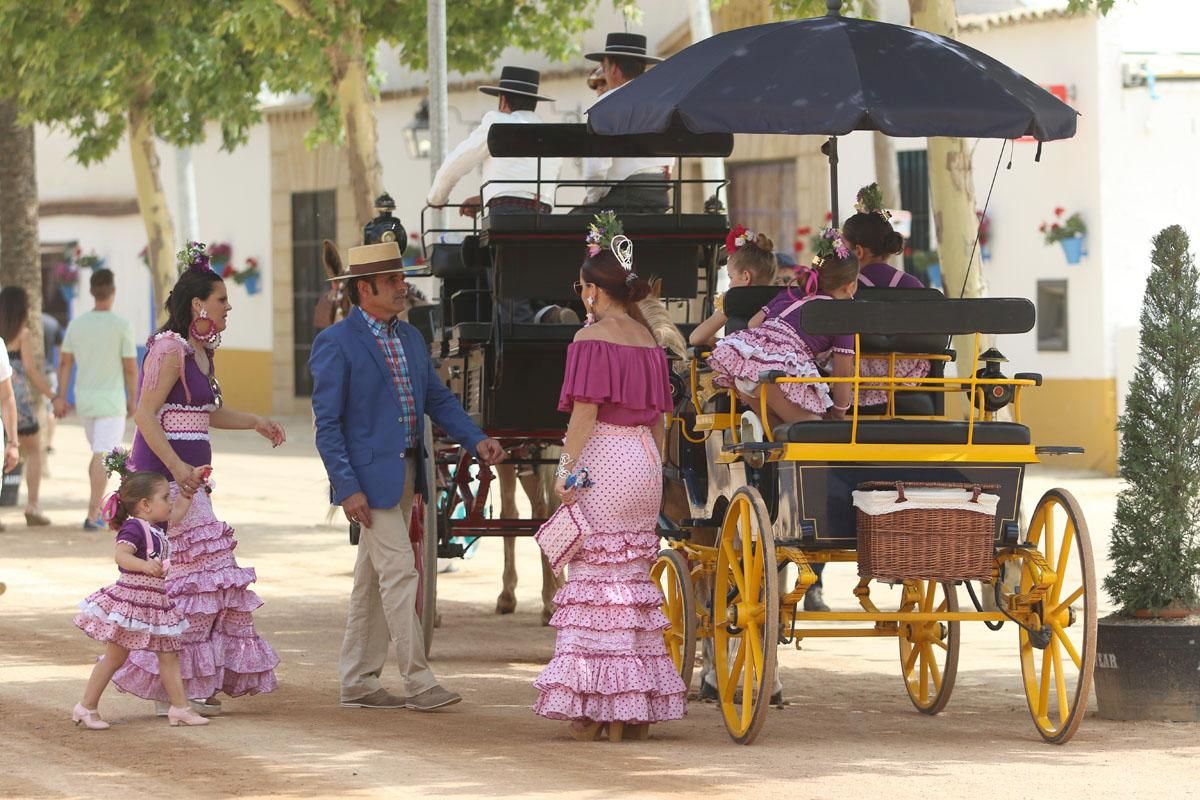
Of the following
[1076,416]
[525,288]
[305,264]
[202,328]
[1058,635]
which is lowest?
[1058,635]

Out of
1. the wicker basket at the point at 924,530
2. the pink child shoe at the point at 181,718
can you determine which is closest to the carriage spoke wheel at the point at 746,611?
the wicker basket at the point at 924,530

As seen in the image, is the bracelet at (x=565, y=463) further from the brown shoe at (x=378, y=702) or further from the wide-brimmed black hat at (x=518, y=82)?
the wide-brimmed black hat at (x=518, y=82)

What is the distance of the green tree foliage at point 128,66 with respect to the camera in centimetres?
1878

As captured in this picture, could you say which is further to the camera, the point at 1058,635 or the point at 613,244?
the point at 613,244

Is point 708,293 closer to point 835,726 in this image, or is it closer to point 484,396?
point 484,396

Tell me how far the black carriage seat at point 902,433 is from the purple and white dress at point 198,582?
99.7 inches

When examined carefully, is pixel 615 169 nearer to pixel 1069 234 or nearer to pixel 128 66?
pixel 128 66

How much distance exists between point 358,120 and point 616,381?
1105 centimetres

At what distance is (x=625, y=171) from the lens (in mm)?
11578

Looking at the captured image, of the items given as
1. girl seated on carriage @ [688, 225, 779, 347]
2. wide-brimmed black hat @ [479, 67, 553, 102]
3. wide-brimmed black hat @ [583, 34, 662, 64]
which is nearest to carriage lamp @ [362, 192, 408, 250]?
wide-brimmed black hat @ [479, 67, 553, 102]

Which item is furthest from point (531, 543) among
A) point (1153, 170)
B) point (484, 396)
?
point (1153, 170)

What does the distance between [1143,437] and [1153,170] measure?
13.3 m

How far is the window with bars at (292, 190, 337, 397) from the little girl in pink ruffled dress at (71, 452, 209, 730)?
24.3 metres


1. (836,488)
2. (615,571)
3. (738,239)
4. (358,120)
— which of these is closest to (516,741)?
(615,571)
